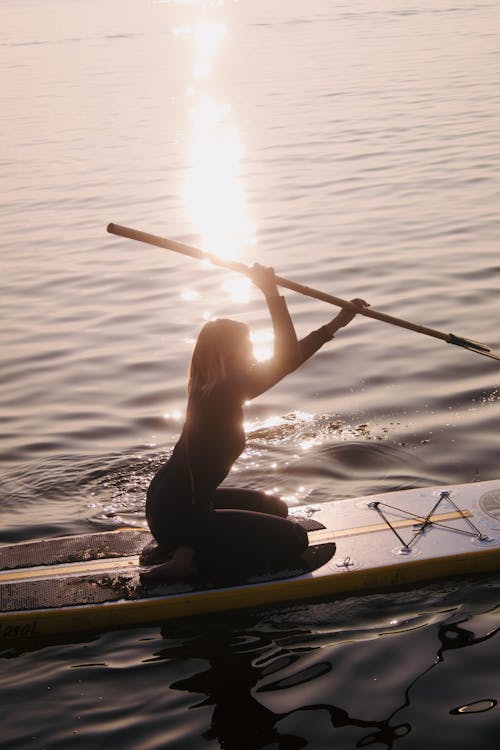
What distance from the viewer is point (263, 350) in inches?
463

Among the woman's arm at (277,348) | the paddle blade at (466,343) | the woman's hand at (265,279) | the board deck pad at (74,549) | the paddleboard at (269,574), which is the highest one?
the woman's hand at (265,279)

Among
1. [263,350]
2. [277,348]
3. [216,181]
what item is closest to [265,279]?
[277,348]

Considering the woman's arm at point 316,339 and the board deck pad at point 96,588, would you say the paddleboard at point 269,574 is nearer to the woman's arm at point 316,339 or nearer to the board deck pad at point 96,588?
the board deck pad at point 96,588

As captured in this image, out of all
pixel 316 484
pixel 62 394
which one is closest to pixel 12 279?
pixel 62 394

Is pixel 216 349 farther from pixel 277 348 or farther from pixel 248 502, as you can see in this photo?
pixel 248 502

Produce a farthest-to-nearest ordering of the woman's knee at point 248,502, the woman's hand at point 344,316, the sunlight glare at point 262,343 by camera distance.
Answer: the sunlight glare at point 262,343 → the woman's knee at point 248,502 → the woman's hand at point 344,316

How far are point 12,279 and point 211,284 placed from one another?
299 cm

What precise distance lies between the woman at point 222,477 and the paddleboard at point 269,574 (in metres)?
0.15

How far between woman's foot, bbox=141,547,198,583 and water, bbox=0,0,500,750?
31 centimetres

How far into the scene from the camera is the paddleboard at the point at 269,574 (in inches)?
256

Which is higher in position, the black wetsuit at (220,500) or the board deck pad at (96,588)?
the black wetsuit at (220,500)

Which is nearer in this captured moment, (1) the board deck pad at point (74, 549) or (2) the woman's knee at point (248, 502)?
(2) the woman's knee at point (248, 502)

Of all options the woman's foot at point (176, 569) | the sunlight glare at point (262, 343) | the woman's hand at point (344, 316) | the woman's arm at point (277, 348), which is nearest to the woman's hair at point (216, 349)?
the woman's arm at point (277, 348)

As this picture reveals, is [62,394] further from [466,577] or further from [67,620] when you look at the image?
[466,577]
